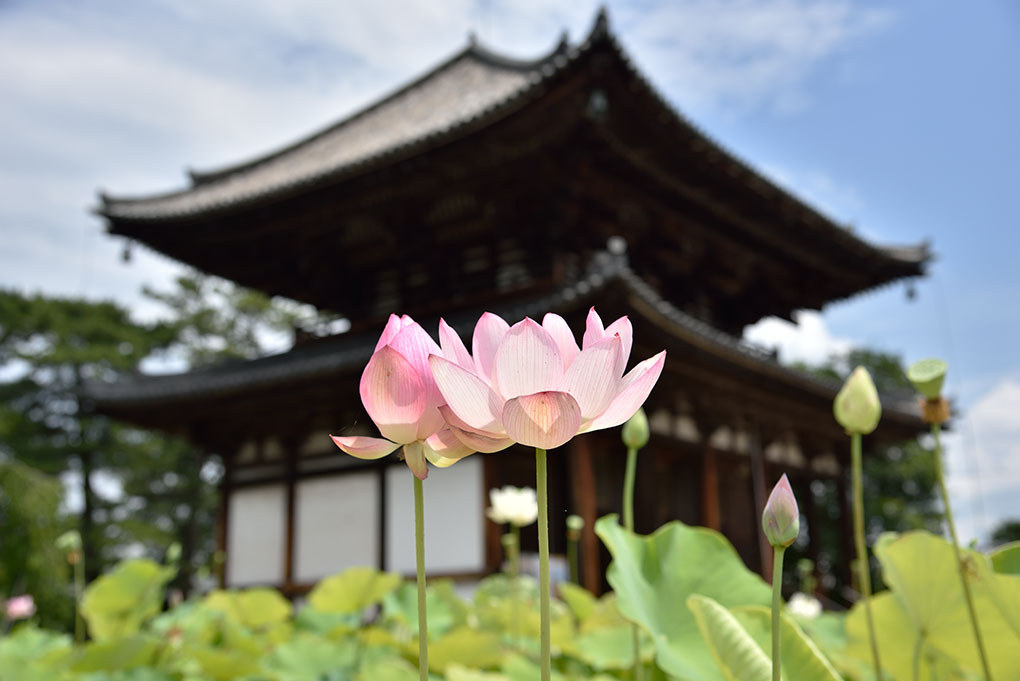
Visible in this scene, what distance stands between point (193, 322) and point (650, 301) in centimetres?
1345

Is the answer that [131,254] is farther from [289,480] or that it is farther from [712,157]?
[712,157]

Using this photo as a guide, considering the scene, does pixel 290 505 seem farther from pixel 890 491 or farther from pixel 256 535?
pixel 890 491

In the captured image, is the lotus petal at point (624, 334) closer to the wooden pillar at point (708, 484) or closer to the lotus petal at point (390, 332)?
the lotus petal at point (390, 332)

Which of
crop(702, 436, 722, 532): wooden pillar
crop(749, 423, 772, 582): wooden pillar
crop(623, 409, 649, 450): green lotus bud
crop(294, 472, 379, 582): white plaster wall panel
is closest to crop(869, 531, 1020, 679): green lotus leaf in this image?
crop(623, 409, 649, 450): green lotus bud

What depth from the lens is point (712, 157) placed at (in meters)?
5.06

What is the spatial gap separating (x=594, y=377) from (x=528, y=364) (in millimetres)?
28

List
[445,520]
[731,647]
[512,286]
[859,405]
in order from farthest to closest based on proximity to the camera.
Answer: [512,286]
[445,520]
[859,405]
[731,647]

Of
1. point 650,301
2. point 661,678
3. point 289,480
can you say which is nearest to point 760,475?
point 650,301

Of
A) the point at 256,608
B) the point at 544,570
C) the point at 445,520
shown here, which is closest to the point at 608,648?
the point at 544,570

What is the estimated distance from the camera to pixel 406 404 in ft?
1.14

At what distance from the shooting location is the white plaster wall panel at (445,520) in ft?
15.4

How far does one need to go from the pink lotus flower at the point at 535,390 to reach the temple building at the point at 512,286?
11.0 feet

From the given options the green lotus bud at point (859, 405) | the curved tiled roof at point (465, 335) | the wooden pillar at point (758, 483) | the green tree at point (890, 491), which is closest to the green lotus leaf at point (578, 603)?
the green lotus bud at point (859, 405)

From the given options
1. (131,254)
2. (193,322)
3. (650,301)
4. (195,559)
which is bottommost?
(195,559)
